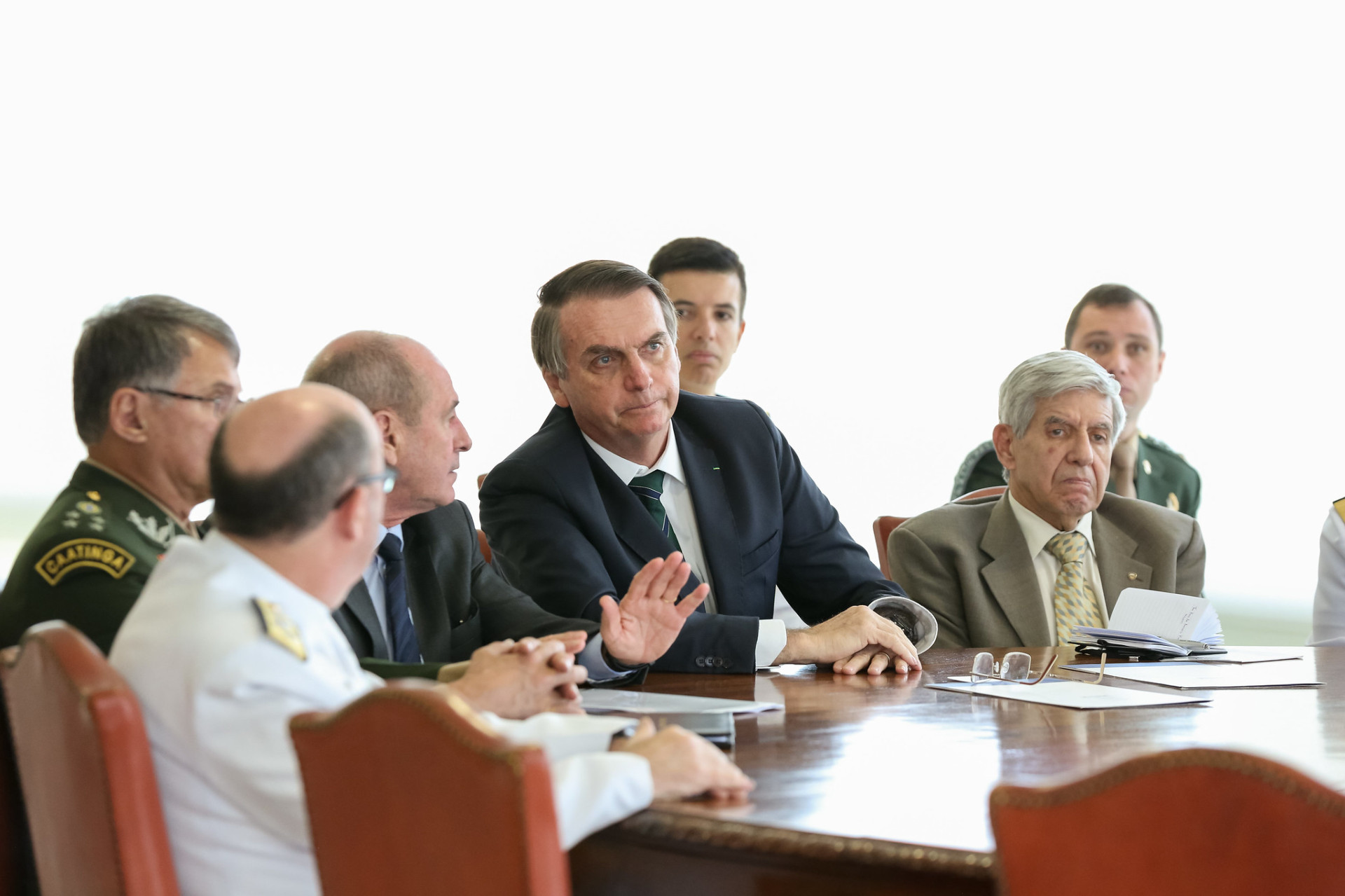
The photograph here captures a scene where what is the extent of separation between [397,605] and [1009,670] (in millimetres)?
1225

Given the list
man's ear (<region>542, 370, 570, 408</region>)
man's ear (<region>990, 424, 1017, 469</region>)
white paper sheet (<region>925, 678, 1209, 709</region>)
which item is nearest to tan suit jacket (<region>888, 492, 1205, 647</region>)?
man's ear (<region>990, 424, 1017, 469</region>)

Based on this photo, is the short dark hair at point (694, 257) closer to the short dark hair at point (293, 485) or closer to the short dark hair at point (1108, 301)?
the short dark hair at point (1108, 301)

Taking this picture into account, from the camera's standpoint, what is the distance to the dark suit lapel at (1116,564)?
11.0 feet

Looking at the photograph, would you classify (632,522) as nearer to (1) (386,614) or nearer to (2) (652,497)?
(2) (652,497)

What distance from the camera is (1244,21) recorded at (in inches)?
256

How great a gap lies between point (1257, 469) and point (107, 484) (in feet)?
19.3

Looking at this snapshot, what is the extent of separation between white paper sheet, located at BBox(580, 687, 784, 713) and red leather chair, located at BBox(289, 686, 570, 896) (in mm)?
727

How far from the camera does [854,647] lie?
2580 mm

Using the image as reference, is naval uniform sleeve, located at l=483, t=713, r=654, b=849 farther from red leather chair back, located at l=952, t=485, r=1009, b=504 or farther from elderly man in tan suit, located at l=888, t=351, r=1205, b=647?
red leather chair back, located at l=952, t=485, r=1009, b=504

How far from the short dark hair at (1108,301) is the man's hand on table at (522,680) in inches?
127

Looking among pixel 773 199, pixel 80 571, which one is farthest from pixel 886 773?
pixel 773 199

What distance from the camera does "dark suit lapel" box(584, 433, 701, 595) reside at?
293cm

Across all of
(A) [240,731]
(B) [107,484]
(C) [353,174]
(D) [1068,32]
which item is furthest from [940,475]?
(A) [240,731]

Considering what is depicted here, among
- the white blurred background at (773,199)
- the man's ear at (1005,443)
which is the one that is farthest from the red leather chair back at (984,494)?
the white blurred background at (773,199)
